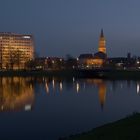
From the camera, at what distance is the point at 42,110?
29.6 m

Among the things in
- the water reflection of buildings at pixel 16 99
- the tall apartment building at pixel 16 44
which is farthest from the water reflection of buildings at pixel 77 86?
the tall apartment building at pixel 16 44

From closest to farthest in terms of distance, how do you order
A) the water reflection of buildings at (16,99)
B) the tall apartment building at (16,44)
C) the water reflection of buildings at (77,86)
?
the water reflection of buildings at (16,99), the water reflection of buildings at (77,86), the tall apartment building at (16,44)

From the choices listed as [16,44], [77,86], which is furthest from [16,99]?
[16,44]

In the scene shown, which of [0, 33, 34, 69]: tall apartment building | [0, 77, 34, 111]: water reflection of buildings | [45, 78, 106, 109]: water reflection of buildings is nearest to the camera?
[0, 77, 34, 111]: water reflection of buildings

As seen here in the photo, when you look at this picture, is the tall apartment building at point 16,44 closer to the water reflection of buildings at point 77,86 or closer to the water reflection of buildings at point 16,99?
the water reflection of buildings at point 77,86

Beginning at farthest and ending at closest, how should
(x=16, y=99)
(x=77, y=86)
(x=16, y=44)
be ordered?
(x=16, y=44), (x=77, y=86), (x=16, y=99)

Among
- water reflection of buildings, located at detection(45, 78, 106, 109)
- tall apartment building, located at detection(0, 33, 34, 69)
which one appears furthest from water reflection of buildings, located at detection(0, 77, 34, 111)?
tall apartment building, located at detection(0, 33, 34, 69)

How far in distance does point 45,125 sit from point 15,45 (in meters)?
172

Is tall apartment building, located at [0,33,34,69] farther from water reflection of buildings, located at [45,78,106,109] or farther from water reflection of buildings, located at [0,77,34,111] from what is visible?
water reflection of buildings, located at [0,77,34,111]

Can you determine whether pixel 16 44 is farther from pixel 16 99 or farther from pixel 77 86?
pixel 16 99

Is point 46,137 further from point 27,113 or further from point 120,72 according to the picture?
point 120,72

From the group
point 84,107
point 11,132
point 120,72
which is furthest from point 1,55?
point 11,132

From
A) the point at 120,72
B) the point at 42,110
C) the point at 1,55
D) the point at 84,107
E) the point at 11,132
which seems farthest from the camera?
the point at 1,55

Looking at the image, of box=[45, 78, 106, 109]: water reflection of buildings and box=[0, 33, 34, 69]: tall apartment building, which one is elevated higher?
box=[0, 33, 34, 69]: tall apartment building
